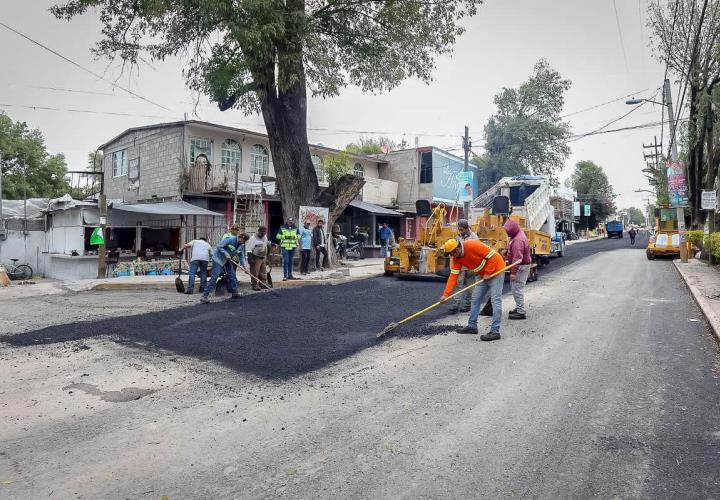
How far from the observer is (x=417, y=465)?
10.2 feet

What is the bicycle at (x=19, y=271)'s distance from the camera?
1794 centimetres

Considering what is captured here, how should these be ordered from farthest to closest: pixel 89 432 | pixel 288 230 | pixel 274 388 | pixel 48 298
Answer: pixel 288 230
pixel 48 298
pixel 274 388
pixel 89 432

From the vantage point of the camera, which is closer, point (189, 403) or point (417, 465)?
point (417, 465)

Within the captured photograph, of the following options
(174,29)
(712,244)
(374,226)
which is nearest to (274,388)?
(174,29)

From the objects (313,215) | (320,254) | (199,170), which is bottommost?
(320,254)

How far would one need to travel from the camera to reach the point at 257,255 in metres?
11.6

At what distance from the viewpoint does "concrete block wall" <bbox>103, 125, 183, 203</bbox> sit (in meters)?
19.4

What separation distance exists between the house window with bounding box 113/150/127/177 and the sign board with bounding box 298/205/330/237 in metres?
12.2

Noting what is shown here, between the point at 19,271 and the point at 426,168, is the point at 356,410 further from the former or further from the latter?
the point at 426,168

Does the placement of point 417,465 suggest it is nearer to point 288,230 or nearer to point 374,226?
point 288,230

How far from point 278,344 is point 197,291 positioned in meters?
5.94

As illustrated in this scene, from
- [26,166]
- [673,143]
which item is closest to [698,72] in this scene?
[673,143]

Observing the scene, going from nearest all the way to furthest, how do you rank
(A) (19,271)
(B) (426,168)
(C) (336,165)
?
1. (A) (19,271)
2. (C) (336,165)
3. (B) (426,168)

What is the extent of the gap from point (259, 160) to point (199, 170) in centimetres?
351
